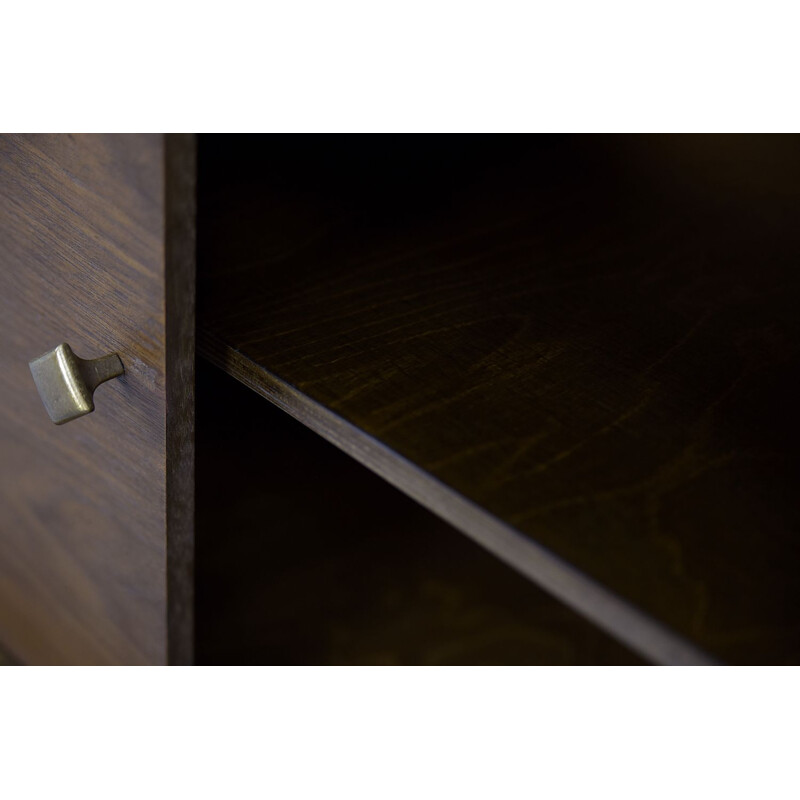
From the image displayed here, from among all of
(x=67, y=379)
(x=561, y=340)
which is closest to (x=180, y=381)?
(x=67, y=379)

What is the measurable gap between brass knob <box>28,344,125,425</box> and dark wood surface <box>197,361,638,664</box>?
0.25 ft

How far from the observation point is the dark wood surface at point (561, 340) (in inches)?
11.9

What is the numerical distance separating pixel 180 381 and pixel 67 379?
41 millimetres

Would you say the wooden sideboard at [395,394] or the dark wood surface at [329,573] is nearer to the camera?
the wooden sideboard at [395,394]

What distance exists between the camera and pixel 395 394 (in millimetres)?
365

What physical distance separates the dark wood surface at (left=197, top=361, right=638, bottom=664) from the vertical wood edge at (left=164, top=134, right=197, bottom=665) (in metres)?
0.05

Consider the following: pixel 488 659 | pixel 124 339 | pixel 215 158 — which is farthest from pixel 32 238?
pixel 488 659

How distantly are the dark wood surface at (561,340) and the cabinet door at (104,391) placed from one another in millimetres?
46

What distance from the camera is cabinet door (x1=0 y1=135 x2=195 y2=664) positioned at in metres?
0.32

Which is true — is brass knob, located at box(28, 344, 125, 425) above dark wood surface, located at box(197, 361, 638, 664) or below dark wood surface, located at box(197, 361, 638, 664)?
above

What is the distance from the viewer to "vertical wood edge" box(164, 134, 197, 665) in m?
0.30

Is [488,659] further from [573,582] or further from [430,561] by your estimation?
[573,582]

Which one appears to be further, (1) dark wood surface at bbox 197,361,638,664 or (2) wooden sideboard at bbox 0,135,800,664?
(1) dark wood surface at bbox 197,361,638,664

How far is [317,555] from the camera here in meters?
0.56
